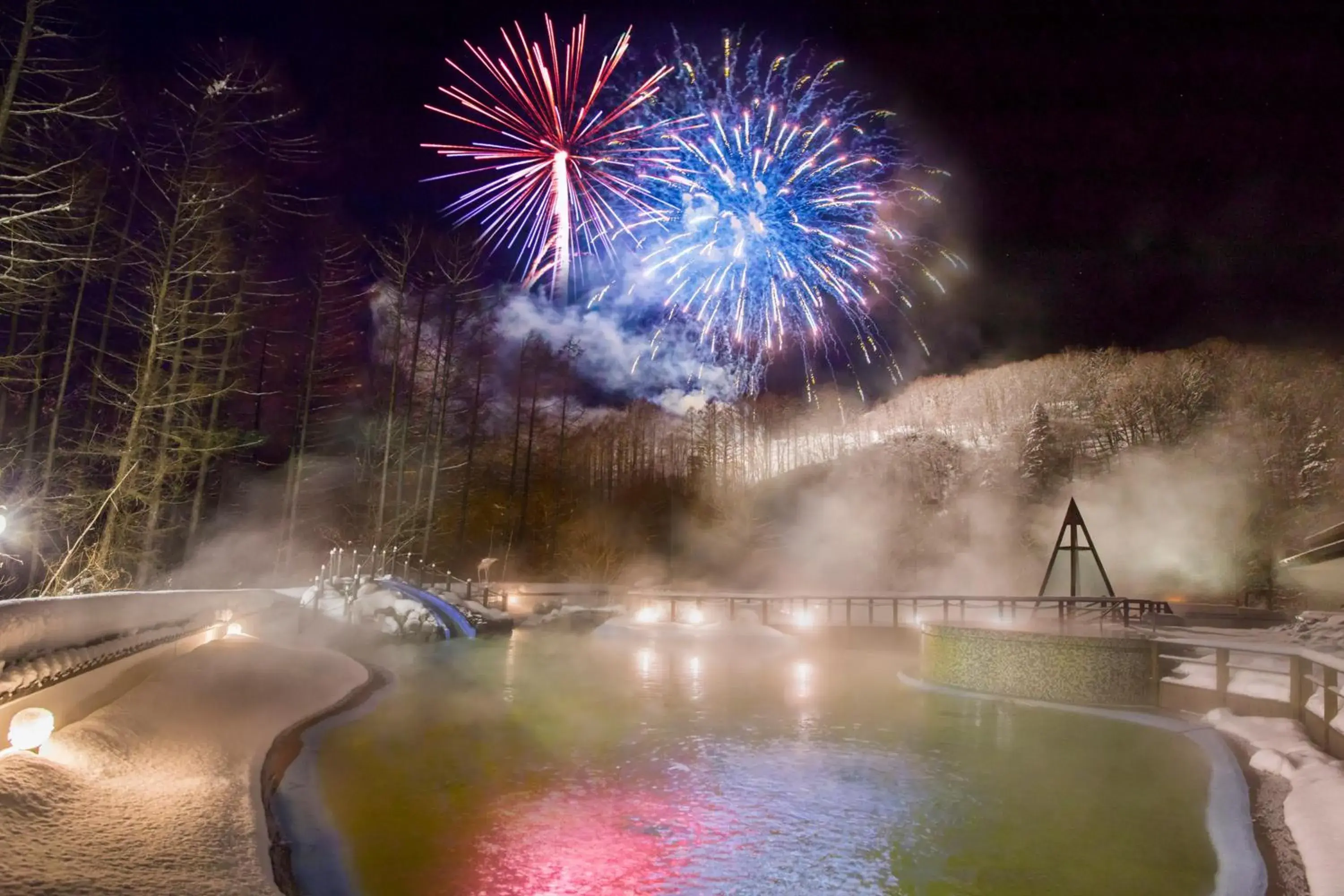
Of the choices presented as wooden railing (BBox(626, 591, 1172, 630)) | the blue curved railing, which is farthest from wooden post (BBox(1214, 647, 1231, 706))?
the blue curved railing

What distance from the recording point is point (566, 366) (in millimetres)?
51688

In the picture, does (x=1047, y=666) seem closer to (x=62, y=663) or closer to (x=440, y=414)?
(x=62, y=663)

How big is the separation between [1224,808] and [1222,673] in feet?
20.7

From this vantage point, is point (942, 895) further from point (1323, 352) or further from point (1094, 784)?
point (1323, 352)

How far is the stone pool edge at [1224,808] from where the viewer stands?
277 inches

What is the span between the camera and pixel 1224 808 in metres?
8.98

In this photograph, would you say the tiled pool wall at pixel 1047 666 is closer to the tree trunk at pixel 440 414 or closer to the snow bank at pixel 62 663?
the snow bank at pixel 62 663

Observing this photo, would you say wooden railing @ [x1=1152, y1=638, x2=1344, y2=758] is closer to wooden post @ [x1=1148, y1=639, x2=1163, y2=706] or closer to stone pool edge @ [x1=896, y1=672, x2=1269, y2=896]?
wooden post @ [x1=1148, y1=639, x2=1163, y2=706]

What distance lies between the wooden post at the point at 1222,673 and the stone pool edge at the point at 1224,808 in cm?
83

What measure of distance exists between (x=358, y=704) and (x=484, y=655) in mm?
8472

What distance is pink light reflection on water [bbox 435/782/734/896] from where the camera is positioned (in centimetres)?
666

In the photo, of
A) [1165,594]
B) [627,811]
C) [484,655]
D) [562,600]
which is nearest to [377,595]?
[484,655]

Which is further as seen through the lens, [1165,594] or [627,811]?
[1165,594]

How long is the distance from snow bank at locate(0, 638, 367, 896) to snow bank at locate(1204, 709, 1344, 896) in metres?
8.31
